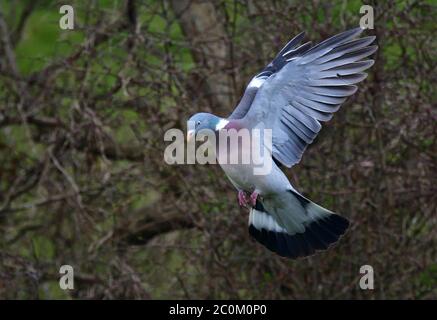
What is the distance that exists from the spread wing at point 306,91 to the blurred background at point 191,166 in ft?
5.40

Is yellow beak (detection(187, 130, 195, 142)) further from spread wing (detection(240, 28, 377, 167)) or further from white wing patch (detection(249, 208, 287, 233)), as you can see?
white wing patch (detection(249, 208, 287, 233))

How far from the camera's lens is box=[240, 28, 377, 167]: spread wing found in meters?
4.59

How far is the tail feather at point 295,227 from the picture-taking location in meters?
4.93

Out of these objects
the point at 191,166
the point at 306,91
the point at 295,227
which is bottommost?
the point at 295,227

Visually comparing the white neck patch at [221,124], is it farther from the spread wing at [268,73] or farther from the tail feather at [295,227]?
the tail feather at [295,227]

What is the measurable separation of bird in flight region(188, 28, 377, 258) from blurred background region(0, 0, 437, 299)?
1450 mm

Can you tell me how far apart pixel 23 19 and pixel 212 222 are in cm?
268

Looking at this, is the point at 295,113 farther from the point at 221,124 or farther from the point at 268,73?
the point at 221,124

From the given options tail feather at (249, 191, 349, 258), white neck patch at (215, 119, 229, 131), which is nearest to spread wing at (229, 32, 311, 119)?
white neck patch at (215, 119, 229, 131)

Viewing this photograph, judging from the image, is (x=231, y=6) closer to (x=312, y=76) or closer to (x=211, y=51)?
(x=211, y=51)

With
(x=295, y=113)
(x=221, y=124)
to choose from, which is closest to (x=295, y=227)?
(x=295, y=113)

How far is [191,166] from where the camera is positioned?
6.70 metres

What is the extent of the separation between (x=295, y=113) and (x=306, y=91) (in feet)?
0.36

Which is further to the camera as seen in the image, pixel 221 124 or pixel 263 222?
pixel 263 222
